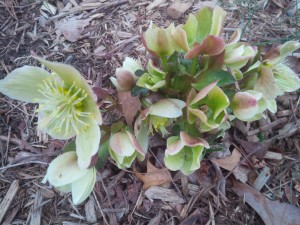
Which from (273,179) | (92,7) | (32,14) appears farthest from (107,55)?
(273,179)

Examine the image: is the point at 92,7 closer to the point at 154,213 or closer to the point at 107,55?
the point at 107,55

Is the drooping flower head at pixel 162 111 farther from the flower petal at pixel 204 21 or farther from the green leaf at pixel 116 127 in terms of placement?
the flower petal at pixel 204 21

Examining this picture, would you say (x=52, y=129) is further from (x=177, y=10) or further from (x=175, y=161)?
(x=177, y=10)

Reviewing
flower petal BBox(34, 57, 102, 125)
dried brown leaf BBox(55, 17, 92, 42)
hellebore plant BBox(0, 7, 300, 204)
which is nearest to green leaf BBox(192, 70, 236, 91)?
hellebore plant BBox(0, 7, 300, 204)

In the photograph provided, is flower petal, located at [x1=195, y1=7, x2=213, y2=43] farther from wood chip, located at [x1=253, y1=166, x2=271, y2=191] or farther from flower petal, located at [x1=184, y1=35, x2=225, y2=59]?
wood chip, located at [x1=253, y1=166, x2=271, y2=191]

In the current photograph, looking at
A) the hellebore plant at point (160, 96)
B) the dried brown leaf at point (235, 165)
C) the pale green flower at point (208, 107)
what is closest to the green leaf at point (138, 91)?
the hellebore plant at point (160, 96)

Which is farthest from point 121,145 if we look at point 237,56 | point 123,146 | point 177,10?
point 177,10
